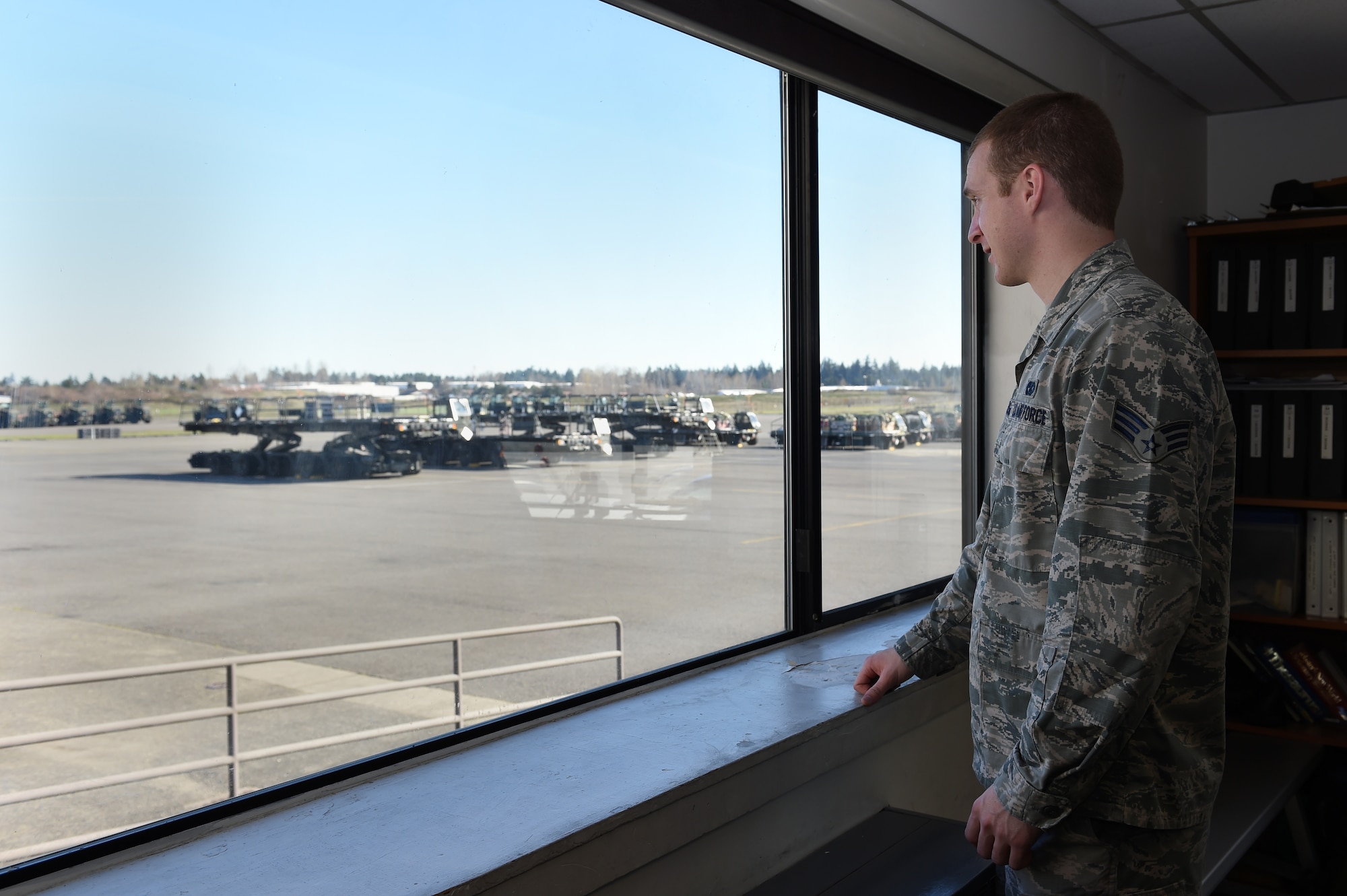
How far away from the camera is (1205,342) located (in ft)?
3.26

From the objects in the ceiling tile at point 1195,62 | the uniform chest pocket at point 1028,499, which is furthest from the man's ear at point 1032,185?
the ceiling tile at point 1195,62

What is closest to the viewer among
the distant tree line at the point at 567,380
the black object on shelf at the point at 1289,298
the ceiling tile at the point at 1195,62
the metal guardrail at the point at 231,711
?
the metal guardrail at the point at 231,711

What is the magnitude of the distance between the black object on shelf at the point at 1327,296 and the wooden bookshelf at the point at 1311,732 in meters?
1.24

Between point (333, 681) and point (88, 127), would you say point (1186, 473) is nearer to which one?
point (88, 127)

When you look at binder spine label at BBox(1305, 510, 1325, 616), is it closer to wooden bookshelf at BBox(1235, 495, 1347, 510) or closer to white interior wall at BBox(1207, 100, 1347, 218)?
wooden bookshelf at BBox(1235, 495, 1347, 510)

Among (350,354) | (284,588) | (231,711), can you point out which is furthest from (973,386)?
(284,588)

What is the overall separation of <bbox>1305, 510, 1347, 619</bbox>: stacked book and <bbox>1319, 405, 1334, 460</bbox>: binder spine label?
19 centimetres

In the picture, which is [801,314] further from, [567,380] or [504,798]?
[567,380]

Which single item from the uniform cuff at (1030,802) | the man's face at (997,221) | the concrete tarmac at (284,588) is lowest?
the concrete tarmac at (284,588)

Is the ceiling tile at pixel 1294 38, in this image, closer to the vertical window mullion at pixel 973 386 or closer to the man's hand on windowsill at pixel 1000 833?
the vertical window mullion at pixel 973 386

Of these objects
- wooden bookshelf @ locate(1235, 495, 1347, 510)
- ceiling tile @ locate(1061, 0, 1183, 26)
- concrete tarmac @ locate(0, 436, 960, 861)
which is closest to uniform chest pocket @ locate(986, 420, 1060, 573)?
ceiling tile @ locate(1061, 0, 1183, 26)

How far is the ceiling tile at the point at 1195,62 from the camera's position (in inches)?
102

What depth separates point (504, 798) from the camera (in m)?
1.16

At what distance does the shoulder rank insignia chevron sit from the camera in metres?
0.91
